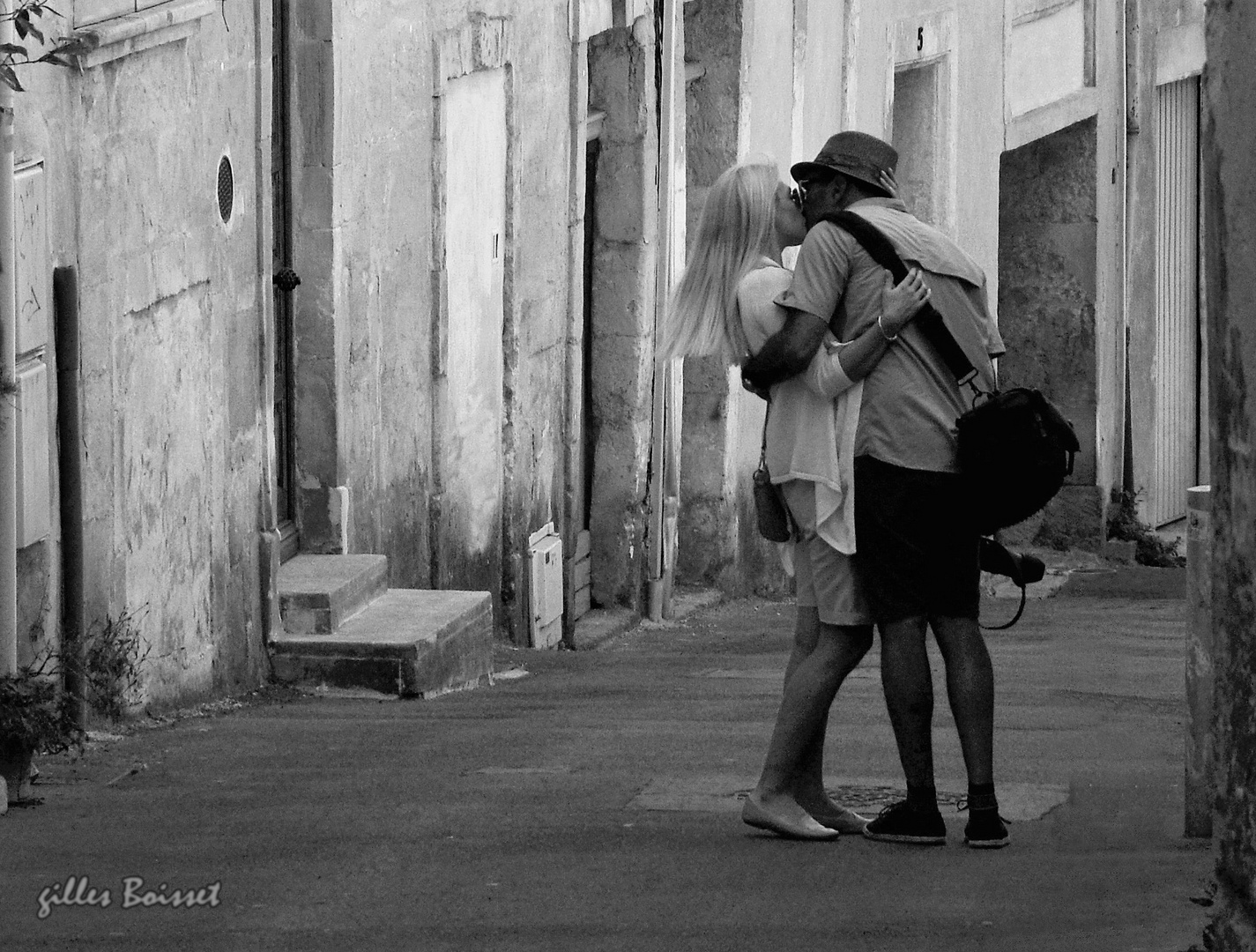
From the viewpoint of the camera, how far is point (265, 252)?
788cm

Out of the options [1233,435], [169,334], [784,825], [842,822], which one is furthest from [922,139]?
[1233,435]

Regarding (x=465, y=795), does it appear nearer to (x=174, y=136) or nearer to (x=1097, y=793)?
(x=1097, y=793)

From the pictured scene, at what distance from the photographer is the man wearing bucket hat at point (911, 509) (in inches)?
192

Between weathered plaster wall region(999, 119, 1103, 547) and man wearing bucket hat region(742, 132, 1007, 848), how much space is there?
492 inches

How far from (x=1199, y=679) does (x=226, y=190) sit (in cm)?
397

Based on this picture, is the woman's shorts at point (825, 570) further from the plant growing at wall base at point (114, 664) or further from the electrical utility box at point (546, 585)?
the electrical utility box at point (546, 585)

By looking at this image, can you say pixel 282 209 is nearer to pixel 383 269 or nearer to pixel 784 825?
pixel 383 269

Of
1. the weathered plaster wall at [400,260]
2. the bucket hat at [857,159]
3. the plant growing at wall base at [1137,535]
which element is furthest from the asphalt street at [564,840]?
the plant growing at wall base at [1137,535]

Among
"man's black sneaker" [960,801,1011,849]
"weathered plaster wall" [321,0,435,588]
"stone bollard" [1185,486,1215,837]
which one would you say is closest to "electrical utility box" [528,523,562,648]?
"weathered plaster wall" [321,0,435,588]

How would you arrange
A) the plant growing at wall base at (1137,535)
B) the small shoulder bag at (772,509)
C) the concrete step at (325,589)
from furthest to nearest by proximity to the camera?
the plant growing at wall base at (1137,535) < the concrete step at (325,589) < the small shoulder bag at (772,509)

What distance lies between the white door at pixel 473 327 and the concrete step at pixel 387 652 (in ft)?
4.07

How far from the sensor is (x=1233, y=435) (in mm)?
3516

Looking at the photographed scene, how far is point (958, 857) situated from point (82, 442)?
9.12 ft

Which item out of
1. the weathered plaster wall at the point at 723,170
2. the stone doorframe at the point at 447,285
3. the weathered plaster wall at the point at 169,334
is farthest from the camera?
the weathered plaster wall at the point at 723,170
